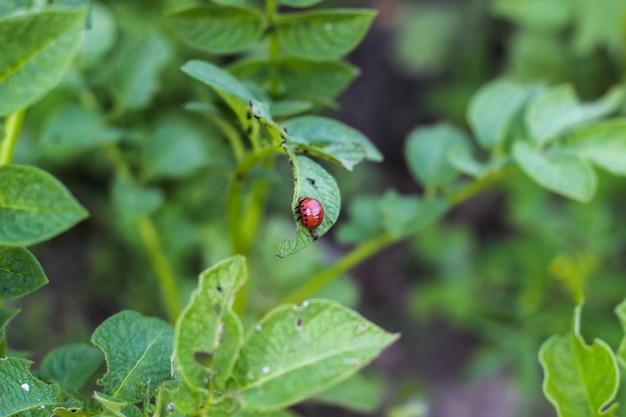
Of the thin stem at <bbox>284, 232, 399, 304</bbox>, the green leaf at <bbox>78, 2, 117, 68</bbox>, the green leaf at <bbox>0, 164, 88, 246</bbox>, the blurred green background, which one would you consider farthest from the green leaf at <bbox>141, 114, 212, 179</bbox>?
the green leaf at <bbox>0, 164, 88, 246</bbox>

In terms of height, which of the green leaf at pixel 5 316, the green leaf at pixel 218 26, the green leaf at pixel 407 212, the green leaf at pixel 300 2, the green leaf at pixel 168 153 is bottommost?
the green leaf at pixel 407 212

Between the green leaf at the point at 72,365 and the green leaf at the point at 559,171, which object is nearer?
the green leaf at the point at 72,365

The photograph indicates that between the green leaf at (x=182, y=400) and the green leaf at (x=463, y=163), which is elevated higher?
the green leaf at (x=182, y=400)

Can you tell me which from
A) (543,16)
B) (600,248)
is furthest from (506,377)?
(543,16)

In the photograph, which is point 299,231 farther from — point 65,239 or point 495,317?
point 65,239

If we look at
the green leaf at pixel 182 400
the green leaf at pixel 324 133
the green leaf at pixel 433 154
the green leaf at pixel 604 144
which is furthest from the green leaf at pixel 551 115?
the green leaf at pixel 182 400

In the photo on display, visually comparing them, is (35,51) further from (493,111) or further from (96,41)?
(493,111)

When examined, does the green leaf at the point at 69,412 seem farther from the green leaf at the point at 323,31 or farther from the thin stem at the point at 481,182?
the thin stem at the point at 481,182

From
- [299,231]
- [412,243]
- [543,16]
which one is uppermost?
[299,231]
